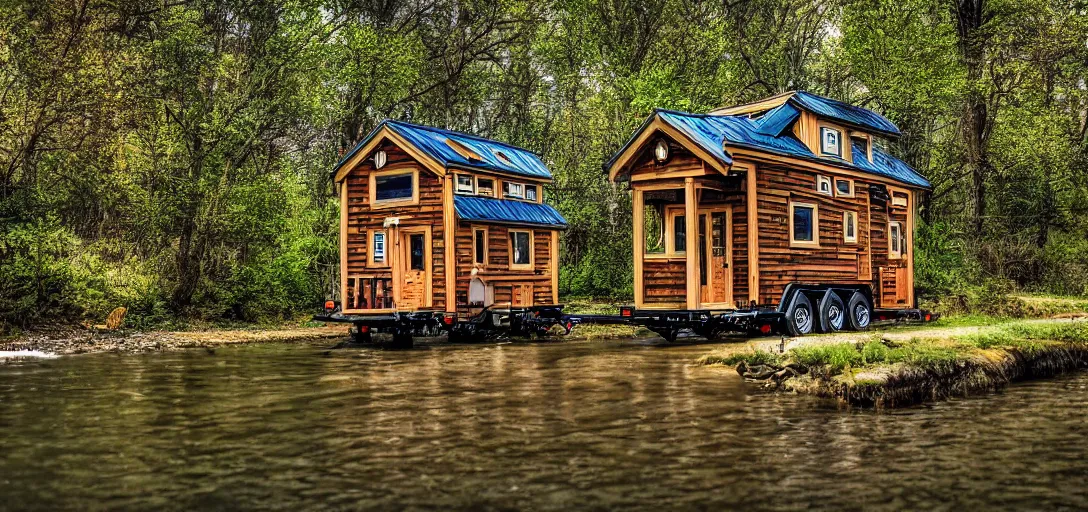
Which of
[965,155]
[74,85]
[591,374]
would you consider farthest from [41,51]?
[965,155]

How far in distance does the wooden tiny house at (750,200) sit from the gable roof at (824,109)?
0.05 m

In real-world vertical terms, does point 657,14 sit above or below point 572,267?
above

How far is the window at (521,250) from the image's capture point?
94.8 feet

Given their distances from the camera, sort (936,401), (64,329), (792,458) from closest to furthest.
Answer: (792,458) → (936,401) → (64,329)

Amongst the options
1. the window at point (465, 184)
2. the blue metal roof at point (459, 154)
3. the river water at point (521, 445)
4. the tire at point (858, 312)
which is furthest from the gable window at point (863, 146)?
the river water at point (521, 445)

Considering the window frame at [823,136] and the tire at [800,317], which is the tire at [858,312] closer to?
the tire at [800,317]

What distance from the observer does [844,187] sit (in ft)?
86.3

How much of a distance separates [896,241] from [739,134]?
8.58 meters

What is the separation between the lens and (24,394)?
47.6 ft

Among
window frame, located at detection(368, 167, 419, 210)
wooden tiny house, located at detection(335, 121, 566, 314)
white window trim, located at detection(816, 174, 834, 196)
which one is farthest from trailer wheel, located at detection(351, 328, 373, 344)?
white window trim, located at detection(816, 174, 834, 196)

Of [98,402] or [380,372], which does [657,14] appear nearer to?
[380,372]

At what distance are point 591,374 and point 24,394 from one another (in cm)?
A: 877

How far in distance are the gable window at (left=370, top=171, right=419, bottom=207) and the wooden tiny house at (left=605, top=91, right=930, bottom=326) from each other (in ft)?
19.0

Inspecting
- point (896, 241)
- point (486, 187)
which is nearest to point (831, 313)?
point (896, 241)
